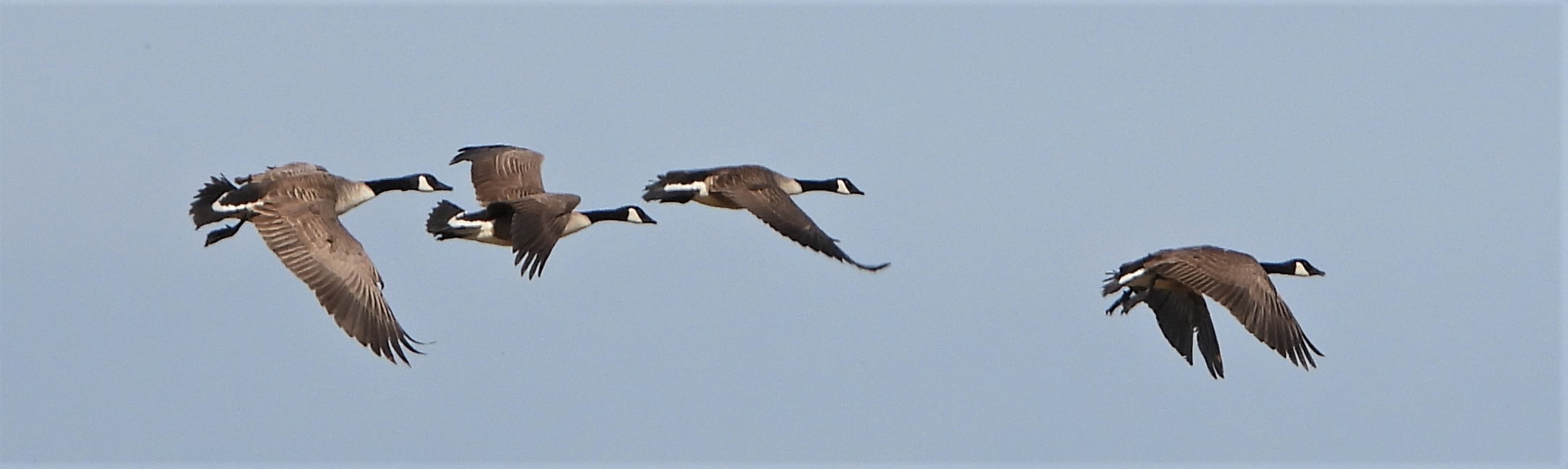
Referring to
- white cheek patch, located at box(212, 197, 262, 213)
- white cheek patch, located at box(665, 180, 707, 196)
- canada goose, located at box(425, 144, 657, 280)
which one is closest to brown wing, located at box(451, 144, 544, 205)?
canada goose, located at box(425, 144, 657, 280)

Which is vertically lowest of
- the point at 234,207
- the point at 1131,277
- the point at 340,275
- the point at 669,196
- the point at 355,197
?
the point at 340,275

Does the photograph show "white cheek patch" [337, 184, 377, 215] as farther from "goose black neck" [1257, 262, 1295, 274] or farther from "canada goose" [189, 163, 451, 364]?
"goose black neck" [1257, 262, 1295, 274]

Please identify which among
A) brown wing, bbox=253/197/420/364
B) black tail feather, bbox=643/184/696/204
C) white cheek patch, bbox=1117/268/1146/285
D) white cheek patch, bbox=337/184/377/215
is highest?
black tail feather, bbox=643/184/696/204

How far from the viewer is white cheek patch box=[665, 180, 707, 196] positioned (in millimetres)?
24516

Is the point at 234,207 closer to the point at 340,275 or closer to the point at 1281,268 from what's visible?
the point at 340,275

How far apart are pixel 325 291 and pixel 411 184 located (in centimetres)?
407

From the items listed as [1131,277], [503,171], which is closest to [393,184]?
[503,171]

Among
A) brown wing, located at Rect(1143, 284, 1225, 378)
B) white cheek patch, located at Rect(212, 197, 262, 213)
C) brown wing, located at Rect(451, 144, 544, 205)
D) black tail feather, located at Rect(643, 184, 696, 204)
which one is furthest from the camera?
brown wing, located at Rect(451, 144, 544, 205)

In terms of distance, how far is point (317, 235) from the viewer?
22156mm

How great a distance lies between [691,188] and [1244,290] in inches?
203

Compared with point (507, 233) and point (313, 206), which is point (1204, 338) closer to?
point (507, 233)

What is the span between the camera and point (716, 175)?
2458 cm

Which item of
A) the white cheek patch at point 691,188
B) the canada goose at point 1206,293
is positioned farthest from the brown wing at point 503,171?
the canada goose at point 1206,293

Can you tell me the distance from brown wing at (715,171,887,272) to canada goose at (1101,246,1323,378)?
2.34 m
